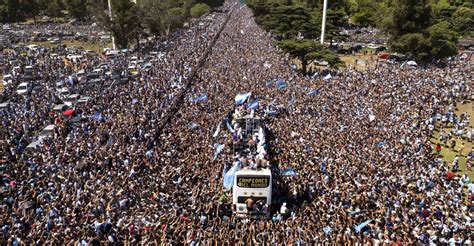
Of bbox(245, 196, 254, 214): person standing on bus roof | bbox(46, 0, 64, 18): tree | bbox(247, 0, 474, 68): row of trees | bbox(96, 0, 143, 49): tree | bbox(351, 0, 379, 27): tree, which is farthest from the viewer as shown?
bbox(46, 0, 64, 18): tree

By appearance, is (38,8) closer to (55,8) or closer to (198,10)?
(55,8)

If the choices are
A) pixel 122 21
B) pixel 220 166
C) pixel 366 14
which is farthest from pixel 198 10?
pixel 220 166

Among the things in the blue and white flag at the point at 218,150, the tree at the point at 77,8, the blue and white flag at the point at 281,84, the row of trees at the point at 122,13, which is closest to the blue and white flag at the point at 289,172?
the blue and white flag at the point at 218,150

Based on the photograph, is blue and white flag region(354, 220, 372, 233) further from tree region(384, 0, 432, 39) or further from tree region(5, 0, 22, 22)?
tree region(5, 0, 22, 22)

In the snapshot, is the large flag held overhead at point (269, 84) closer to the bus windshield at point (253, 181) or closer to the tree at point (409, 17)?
the bus windshield at point (253, 181)

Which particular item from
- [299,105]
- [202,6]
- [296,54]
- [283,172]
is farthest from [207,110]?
[202,6]

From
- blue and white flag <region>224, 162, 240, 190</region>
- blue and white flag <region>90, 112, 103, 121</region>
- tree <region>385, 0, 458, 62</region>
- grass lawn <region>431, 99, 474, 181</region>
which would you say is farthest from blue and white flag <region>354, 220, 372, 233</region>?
tree <region>385, 0, 458, 62</region>
